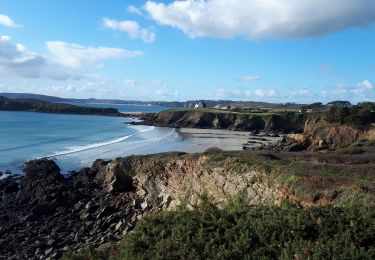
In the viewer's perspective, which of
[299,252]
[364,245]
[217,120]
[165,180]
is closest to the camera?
[299,252]

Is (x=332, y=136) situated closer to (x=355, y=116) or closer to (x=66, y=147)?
(x=355, y=116)

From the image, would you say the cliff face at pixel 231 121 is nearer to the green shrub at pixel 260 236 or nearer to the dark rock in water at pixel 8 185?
the dark rock in water at pixel 8 185

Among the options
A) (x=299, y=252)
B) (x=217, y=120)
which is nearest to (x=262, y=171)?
(x=299, y=252)

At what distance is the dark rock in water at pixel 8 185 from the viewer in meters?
36.6

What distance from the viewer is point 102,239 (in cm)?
2339

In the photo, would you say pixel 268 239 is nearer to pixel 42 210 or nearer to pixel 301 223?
pixel 301 223

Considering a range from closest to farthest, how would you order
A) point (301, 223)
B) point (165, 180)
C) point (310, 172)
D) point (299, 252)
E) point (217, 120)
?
point (299, 252)
point (301, 223)
point (310, 172)
point (165, 180)
point (217, 120)

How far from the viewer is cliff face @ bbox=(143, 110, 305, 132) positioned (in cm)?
10256

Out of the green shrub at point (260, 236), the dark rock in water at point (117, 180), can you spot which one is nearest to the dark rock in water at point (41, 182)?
the dark rock in water at point (117, 180)

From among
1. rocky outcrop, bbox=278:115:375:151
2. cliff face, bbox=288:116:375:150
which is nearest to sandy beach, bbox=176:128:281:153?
rocky outcrop, bbox=278:115:375:151

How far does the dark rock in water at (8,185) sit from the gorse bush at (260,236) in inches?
1020

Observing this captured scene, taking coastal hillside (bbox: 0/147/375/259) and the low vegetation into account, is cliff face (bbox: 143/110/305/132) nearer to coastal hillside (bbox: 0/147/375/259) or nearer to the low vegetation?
the low vegetation

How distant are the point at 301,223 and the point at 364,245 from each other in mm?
1564

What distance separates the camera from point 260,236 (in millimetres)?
11281
